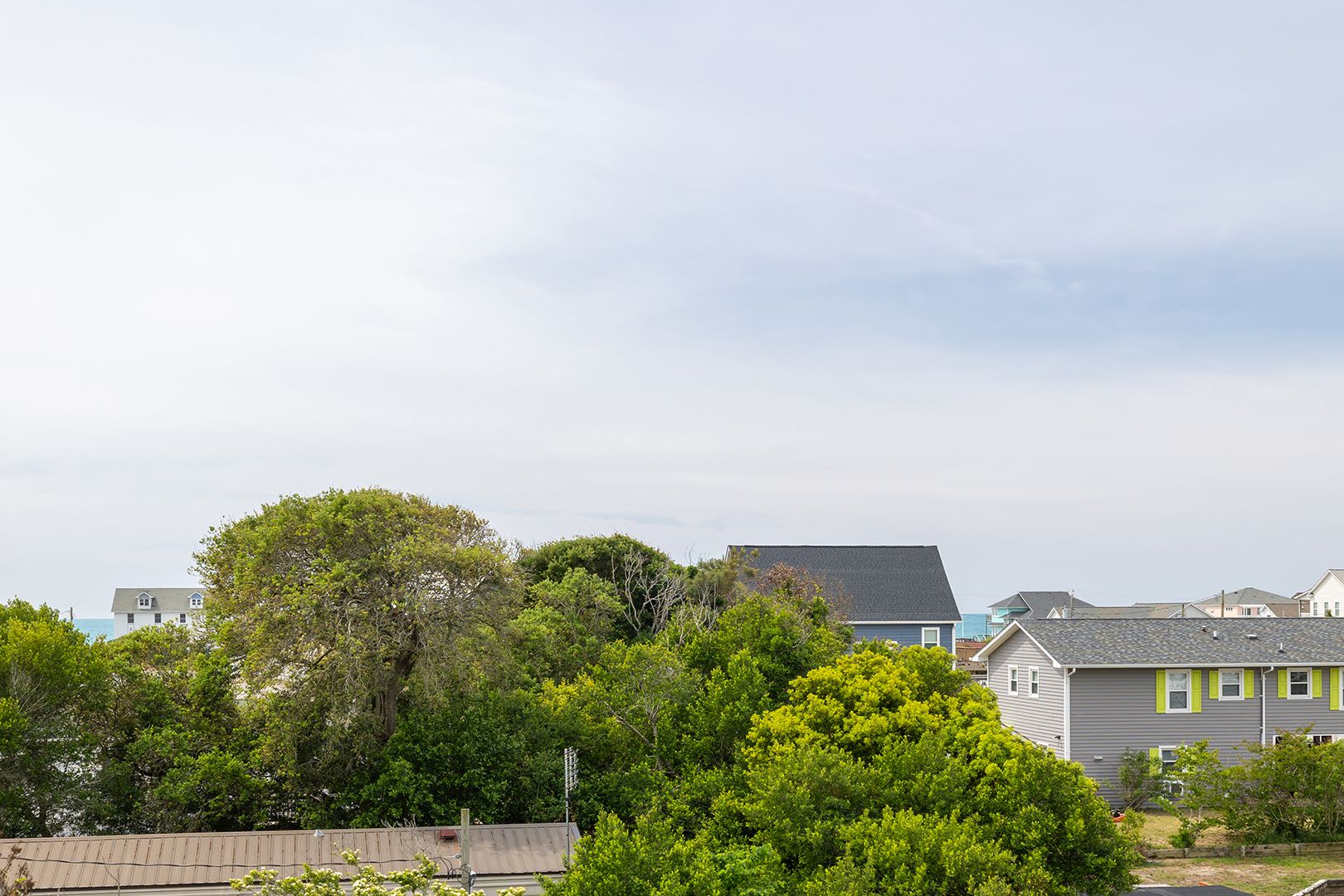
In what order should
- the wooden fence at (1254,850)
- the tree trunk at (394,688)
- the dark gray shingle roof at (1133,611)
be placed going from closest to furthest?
the tree trunk at (394,688), the wooden fence at (1254,850), the dark gray shingle roof at (1133,611)

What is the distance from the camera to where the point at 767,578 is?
186 feet

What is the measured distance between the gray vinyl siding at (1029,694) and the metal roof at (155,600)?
8526cm

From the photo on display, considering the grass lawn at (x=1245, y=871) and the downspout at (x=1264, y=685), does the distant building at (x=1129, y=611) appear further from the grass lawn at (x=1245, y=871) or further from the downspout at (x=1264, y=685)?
the grass lawn at (x=1245, y=871)

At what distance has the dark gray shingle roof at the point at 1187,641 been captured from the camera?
3431cm

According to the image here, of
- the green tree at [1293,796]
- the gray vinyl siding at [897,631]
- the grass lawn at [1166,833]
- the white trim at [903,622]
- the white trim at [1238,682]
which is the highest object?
the white trim at [903,622]

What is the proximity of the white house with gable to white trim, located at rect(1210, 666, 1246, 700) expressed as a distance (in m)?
50.0

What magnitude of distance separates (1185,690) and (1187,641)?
2117 millimetres

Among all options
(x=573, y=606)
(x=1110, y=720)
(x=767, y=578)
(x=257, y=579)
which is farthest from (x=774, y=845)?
(x=767, y=578)

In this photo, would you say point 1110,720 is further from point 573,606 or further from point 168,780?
point 168,780

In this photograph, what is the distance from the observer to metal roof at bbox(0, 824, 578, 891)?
18859 millimetres

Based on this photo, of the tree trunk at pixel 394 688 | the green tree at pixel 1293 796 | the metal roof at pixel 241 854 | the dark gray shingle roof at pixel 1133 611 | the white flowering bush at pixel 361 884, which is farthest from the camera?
the dark gray shingle roof at pixel 1133 611

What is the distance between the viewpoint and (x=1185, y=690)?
3434 cm

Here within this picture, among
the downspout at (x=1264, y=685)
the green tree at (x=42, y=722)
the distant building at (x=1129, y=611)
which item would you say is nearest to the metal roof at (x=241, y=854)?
the green tree at (x=42, y=722)

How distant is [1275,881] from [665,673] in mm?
14619
